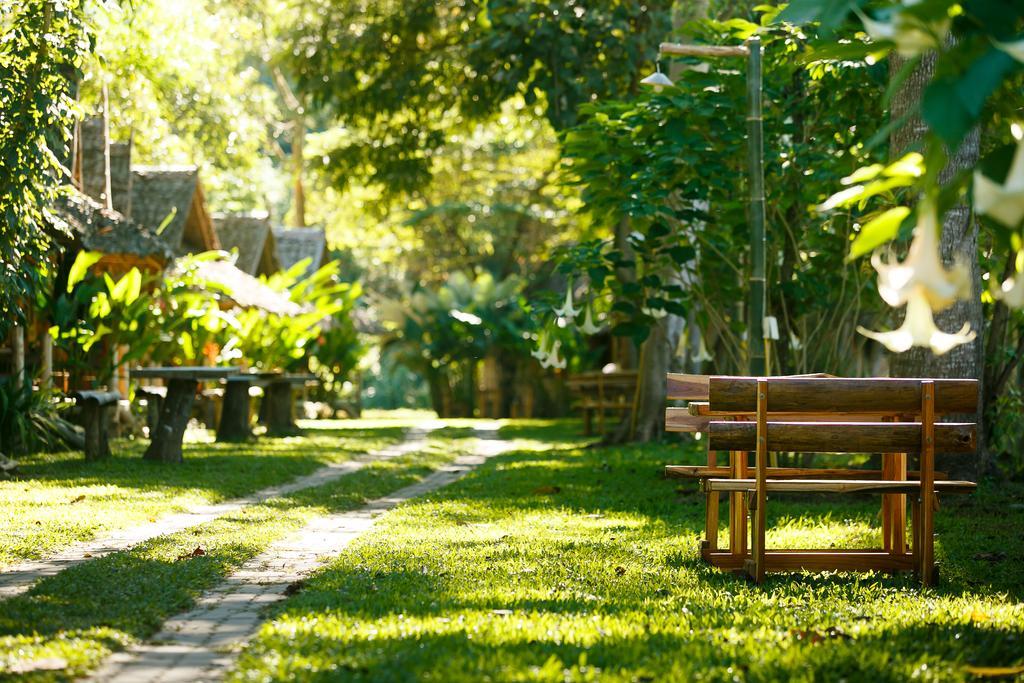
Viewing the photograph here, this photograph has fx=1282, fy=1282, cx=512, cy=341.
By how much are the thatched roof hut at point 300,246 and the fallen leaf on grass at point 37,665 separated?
28.8 metres

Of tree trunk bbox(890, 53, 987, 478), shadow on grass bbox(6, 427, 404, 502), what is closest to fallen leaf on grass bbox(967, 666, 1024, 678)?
tree trunk bbox(890, 53, 987, 478)

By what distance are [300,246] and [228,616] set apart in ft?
94.4

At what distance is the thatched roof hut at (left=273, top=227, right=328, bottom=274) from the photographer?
33406 millimetres

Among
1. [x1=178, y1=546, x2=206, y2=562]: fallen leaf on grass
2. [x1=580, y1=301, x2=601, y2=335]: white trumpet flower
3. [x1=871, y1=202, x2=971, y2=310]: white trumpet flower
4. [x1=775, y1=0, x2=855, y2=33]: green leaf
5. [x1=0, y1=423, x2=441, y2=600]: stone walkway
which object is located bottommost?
[x1=0, y1=423, x2=441, y2=600]: stone walkway

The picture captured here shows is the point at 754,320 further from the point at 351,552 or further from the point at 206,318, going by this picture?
the point at 206,318

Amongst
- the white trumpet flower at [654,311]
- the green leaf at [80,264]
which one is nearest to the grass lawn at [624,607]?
the white trumpet flower at [654,311]

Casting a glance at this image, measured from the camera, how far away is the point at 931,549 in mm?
6609

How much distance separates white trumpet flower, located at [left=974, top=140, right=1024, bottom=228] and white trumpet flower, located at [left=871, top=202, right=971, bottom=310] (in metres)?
0.12

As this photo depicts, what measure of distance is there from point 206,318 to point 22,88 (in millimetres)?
9166

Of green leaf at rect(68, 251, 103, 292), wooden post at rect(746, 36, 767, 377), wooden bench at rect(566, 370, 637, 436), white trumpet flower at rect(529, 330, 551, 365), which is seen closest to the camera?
wooden post at rect(746, 36, 767, 377)

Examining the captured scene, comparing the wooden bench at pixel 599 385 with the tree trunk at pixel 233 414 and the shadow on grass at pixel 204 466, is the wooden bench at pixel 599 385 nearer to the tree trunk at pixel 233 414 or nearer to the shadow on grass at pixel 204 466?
the shadow on grass at pixel 204 466

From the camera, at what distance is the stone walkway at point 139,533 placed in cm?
655

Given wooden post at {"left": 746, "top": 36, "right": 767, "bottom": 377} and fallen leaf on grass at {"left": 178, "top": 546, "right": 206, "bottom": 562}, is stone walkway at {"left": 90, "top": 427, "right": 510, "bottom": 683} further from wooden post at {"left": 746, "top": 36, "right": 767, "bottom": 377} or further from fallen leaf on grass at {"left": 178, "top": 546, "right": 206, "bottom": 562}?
wooden post at {"left": 746, "top": 36, "right": 767, "bottom": 377}

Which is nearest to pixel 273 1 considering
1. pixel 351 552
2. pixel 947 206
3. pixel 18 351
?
pixel 18 351
